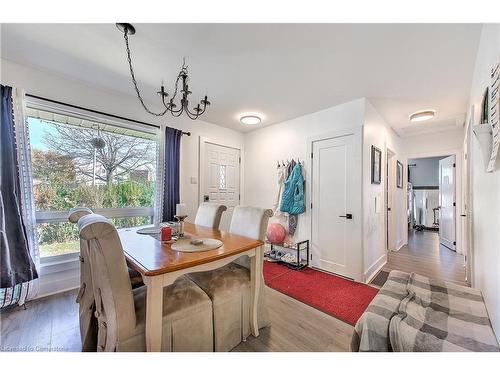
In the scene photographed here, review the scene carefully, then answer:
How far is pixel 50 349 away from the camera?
1438 millimetres

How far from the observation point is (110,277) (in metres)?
1.04

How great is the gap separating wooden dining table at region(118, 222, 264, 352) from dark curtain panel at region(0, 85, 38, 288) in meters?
0.99

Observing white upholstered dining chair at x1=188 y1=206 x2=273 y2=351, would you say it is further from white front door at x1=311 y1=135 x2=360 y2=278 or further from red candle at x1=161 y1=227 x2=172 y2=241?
white front door at x1=311 y1=135 x2=360 y2=278

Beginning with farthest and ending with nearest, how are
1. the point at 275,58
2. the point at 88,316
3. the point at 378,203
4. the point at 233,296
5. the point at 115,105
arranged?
the point at 378,203, the point at 115,105, the point at 275,58, the point at 233,296, the point at 88,316

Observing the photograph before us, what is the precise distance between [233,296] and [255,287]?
20 centimetres

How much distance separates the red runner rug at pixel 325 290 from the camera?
1971 mm

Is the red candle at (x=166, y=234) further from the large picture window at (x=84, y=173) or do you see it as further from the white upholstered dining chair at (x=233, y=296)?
the large picture window at (x=84, y=173)

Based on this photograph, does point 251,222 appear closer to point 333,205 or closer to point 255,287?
point 255,287

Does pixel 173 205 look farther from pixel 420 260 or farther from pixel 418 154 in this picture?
pixel 418 154

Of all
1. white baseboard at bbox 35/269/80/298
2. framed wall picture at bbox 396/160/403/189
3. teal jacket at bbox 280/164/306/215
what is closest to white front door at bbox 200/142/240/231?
teal jacket at bbox 280/164/306/215

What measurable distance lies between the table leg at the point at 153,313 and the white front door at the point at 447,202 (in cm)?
538

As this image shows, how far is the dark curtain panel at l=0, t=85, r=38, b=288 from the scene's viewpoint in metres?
1.86

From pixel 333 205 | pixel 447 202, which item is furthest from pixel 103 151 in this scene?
pixel 447 202

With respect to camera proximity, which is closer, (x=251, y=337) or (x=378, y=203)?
(x=251, y=337)
